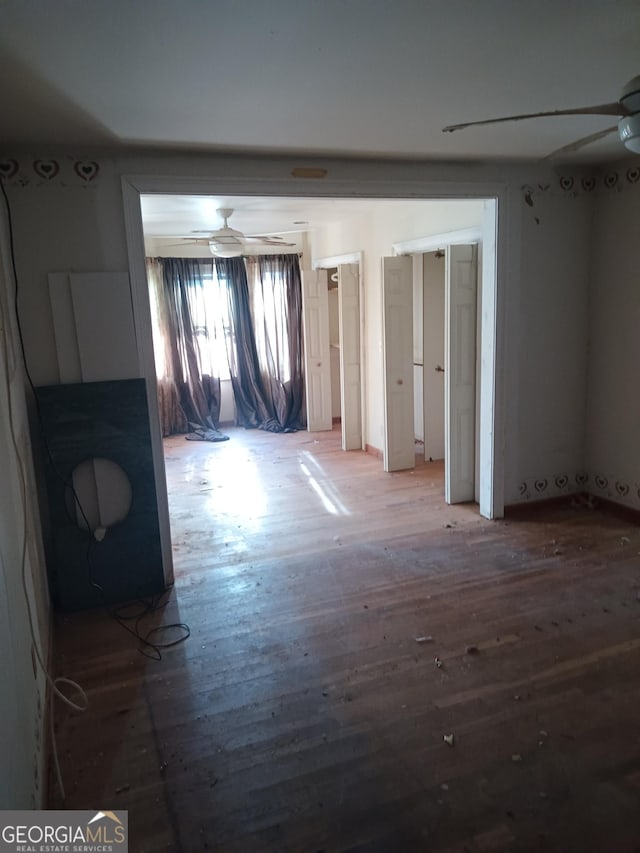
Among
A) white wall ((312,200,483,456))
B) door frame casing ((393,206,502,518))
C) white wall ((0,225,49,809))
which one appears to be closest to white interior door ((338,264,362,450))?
white wall ((312,200,483,456))

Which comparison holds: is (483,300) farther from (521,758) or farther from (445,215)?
(521,758)

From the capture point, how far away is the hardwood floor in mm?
1921

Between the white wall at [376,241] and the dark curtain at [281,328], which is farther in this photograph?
the dark curtain at [281,328]

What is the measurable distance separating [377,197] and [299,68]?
1650 millimetres

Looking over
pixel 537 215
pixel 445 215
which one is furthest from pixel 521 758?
pixel 445 215

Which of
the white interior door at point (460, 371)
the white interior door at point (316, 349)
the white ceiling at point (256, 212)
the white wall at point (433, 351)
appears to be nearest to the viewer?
the white interior door at point (460, 371)

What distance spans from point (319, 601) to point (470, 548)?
1.19 meters

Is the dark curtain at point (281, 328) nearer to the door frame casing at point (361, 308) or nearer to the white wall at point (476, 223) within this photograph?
the door frame casing at point (361, 308)

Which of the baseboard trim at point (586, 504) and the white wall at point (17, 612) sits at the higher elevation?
the white wall at point (17, 612)

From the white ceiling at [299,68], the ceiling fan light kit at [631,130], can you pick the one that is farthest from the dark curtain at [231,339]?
the ceiling fan light kit at [631,130]

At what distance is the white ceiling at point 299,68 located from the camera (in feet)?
5.75

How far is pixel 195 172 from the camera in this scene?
3.30 metres

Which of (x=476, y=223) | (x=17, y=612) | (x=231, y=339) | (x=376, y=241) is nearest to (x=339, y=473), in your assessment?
(x=376, y=241)

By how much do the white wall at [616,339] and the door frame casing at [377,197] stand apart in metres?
0.77
